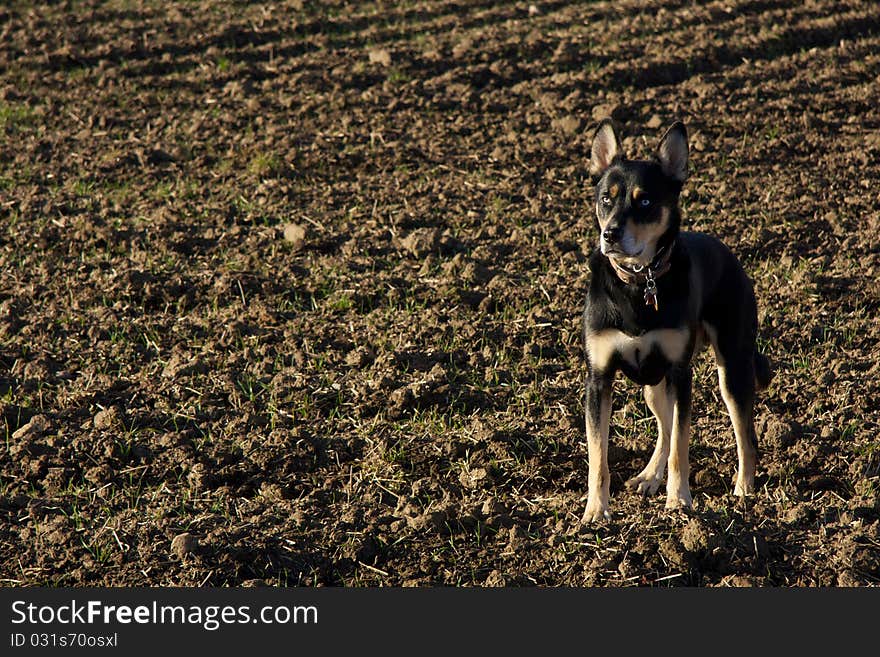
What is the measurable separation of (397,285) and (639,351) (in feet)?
11.4

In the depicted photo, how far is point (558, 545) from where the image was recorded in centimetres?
628

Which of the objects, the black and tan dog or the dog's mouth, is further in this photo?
the black and tan dog

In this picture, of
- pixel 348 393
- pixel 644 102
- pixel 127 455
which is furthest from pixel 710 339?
pixel 644 102

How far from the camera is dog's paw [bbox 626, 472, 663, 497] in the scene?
23.1ft

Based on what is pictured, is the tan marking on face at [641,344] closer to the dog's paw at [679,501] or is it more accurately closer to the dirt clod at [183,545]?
the dog's paw at [679,501]

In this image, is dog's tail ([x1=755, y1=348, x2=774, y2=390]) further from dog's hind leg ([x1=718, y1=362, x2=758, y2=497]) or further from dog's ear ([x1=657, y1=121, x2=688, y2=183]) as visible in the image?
dog's ear ([x1=657, y1=121, x2=688, y2=183])

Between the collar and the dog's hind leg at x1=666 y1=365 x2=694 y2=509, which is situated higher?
the collar

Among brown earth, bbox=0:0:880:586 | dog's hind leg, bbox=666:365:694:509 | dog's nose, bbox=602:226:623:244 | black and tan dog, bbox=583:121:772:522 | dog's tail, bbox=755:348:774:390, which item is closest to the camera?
dog's nose, bbox=602:226:623:244

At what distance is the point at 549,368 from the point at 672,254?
215 centimetres

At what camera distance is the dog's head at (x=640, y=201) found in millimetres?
5992

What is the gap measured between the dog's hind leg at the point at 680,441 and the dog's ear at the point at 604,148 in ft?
3.66

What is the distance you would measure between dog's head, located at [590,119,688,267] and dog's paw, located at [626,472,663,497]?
1.50m

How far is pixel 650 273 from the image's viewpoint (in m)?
6.16

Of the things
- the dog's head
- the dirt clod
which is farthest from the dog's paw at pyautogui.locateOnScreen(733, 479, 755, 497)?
the dirt clod
